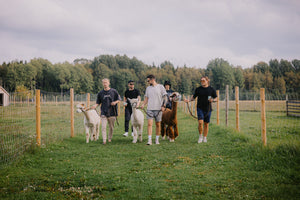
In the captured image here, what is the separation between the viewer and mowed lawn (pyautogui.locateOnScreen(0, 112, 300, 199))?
386 cm

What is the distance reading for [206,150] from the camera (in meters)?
7.02

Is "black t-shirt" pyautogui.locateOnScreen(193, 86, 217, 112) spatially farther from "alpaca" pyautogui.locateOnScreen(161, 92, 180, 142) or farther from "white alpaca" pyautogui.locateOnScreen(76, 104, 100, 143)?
"white alpaca" pyautogui.locateOnScreen(76, 104, 100, 143)

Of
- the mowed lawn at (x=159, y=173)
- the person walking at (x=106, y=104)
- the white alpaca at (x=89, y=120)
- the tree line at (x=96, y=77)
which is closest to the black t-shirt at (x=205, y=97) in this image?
the mowed lawn at (x=159, y=173)

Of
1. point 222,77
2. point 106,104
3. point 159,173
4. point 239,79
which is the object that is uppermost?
point 222,77

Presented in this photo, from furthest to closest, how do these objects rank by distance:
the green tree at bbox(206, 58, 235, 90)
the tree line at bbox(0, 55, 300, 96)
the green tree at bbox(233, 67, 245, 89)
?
the green tree at bbox(233, 67, 245, 89) < the green tree at bbox(206, 58, 235, 90) < the tree line at bbox(0, 55, 300, 96)

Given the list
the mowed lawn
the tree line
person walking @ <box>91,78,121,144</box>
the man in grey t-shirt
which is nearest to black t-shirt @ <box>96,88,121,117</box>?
person walking @ <box>91,78,121,144</box>

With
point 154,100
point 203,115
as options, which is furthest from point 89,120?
point 203,115

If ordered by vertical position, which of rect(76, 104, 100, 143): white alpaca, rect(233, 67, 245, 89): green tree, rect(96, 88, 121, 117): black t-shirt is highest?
rect(233, 67, 245, 89): green tree

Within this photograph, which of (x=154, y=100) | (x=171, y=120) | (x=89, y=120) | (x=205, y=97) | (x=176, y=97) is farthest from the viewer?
(x=89, y=120)

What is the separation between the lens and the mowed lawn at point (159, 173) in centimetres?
386

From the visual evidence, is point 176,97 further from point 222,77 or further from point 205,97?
point 222,77

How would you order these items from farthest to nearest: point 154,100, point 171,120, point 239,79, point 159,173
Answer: point 239,79 < point 171,120 < point 154,100 < point 159,173

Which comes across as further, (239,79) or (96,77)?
(239,79)

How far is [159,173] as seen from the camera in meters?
4.94
